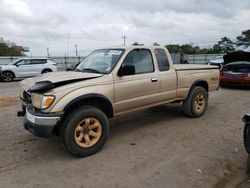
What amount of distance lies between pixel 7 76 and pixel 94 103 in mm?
14288

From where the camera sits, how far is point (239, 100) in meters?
9.21

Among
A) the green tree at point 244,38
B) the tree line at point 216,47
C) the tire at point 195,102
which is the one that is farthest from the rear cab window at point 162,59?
the green tree at point 244,38

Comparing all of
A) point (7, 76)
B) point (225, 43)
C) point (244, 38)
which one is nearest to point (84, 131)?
point (7, 76)

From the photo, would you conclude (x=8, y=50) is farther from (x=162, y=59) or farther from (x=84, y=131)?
(x=84, y=131)

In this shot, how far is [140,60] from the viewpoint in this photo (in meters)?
5.74

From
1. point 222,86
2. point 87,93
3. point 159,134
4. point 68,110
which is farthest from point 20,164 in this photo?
point 222,86

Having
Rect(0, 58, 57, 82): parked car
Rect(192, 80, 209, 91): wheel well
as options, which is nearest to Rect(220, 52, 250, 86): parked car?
Rect(192, 80, 209, 91): wheel well

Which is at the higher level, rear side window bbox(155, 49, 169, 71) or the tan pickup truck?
rear side window bbox(155, 49, 169, 71)

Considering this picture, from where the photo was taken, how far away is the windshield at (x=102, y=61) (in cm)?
528

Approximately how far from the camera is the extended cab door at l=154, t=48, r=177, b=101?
6.03 meters

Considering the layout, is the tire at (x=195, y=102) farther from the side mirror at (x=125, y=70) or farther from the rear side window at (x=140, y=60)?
the side mirror at (x=125, y=70)

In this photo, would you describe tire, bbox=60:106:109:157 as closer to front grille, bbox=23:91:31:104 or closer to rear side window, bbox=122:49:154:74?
front grille, bbox=23:91:31:104

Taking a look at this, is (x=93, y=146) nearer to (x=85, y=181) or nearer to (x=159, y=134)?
(x=85, y=181)

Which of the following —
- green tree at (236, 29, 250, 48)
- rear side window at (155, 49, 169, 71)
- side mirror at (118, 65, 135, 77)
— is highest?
green tree at (236, 29, 250, 48)
